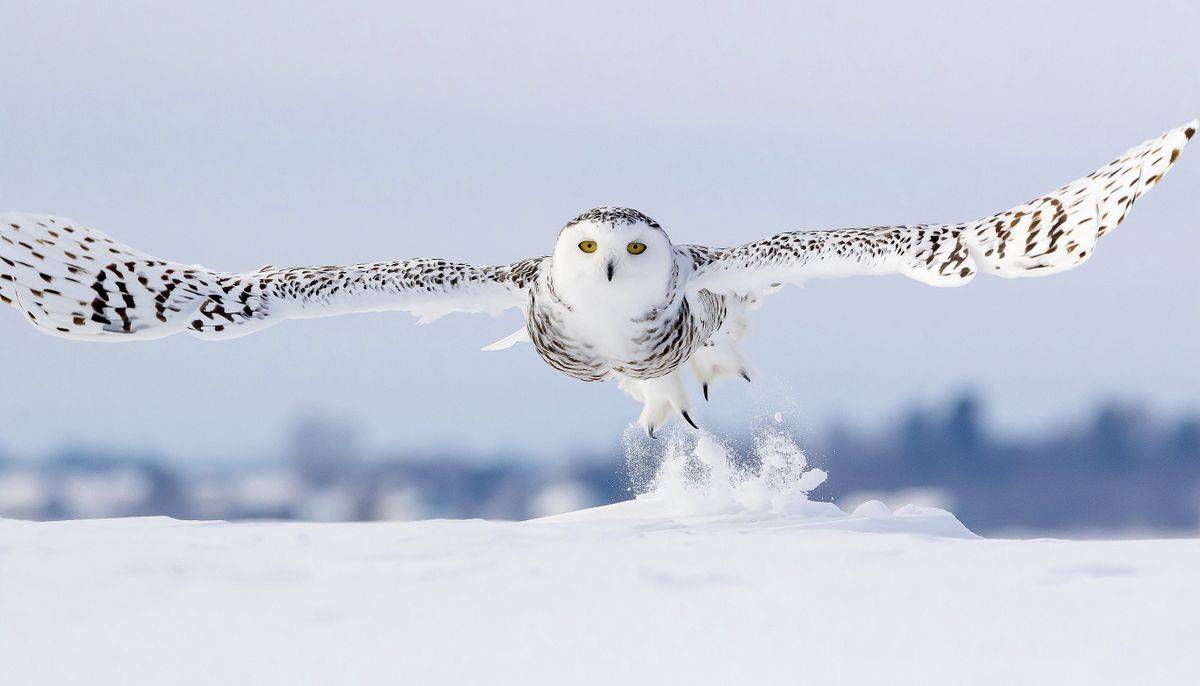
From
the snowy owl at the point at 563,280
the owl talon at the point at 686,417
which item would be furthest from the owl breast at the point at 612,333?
the owl talon at the point at 686,417

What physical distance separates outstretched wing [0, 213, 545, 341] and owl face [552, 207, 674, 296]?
35.2 inches

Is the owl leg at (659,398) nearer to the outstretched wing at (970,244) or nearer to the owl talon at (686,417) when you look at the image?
the owl talon at (686,417)

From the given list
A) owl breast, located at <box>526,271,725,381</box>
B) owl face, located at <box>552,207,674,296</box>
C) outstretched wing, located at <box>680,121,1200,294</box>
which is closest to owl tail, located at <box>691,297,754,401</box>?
outstretched wing, located at <box>680,121,1200,294</box>

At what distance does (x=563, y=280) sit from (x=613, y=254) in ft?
1.69

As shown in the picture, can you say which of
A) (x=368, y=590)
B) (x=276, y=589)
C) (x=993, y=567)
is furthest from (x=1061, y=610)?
(x=276, y=589)

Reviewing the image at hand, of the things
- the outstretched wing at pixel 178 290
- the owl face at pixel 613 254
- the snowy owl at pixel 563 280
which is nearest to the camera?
the owl face at pixel 613 254

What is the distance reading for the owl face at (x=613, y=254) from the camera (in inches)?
297

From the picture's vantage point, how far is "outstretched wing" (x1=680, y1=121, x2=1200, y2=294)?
7.05 m

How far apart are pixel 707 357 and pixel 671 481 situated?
6.85 feet

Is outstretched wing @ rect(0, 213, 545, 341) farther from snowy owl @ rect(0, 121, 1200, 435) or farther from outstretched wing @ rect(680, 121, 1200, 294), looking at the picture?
outstretched wing @ rect(680, 121, 1200, 294)

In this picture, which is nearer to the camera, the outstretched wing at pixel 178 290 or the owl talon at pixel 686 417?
the outstretched wing at pixel 178 290

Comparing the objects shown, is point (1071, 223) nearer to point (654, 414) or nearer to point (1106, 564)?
point (1106, 564)

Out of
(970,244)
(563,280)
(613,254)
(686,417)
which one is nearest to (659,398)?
(686,417)

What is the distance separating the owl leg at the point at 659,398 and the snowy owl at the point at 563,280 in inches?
35.7
